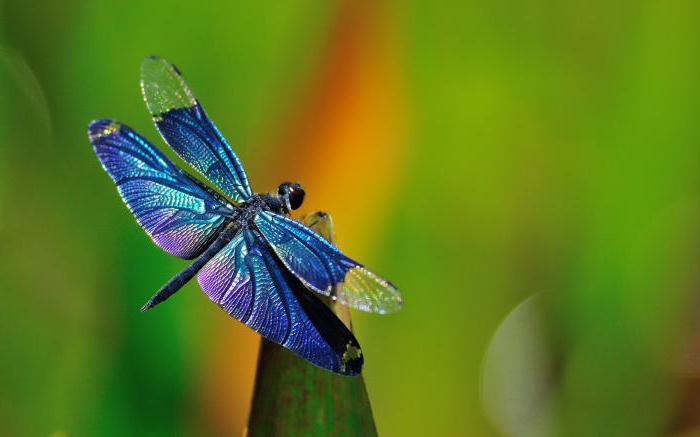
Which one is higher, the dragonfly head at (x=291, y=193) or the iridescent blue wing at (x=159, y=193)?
the dragonfly head at (x=291, y=193)

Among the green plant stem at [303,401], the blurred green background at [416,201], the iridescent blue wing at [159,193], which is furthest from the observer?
the blurred green background at [416,201]

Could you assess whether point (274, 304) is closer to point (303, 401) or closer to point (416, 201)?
point (303, 401)

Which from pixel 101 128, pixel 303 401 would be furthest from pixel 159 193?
pixel 303 401

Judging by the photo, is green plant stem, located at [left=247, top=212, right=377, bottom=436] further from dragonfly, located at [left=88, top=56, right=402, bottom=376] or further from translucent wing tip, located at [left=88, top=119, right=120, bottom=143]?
translucent wing tip, located at [left=88, top=119, right=120, bottom=143]

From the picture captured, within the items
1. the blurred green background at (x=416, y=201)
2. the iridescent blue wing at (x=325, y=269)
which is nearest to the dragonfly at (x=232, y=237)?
the iridescent blue wing at (x=325, y=269)

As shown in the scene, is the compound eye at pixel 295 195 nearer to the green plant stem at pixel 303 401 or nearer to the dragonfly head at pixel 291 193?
A: the dragonfly head at pixel 291 193

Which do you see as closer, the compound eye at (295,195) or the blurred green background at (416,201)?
the compound eye at (295,195)

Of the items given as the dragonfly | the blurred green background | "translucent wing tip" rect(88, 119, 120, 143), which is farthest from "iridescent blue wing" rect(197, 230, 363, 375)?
the blurred green background
